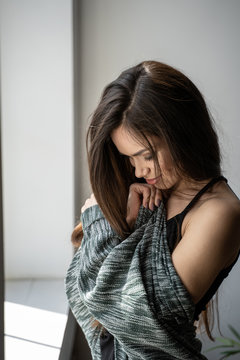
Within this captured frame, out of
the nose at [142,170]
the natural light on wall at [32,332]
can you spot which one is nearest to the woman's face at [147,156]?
the nose at [142,170]

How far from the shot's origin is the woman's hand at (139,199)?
1283mm

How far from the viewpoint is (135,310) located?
1118mm

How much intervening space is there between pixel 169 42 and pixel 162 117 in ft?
3.53

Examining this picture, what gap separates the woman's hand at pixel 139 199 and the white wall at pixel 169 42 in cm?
82

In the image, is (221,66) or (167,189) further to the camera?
(221,66)

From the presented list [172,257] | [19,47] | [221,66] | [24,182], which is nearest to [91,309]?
[172,257]

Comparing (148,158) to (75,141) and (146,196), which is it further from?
(75,141)

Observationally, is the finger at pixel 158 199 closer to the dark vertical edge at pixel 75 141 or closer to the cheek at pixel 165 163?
the cheek at pixel 165 163

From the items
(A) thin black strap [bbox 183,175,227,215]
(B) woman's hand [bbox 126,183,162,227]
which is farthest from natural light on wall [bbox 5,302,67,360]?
(A) thin black strap [bbox 183,175,227,215]

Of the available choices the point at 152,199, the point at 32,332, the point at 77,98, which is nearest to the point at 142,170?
the point at 152,199

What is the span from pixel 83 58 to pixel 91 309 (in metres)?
1.19

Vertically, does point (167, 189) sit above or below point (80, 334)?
above

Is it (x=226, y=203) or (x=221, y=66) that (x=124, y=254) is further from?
(x=221, y=66)

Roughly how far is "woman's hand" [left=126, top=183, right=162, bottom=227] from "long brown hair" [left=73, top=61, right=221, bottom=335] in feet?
0.18
